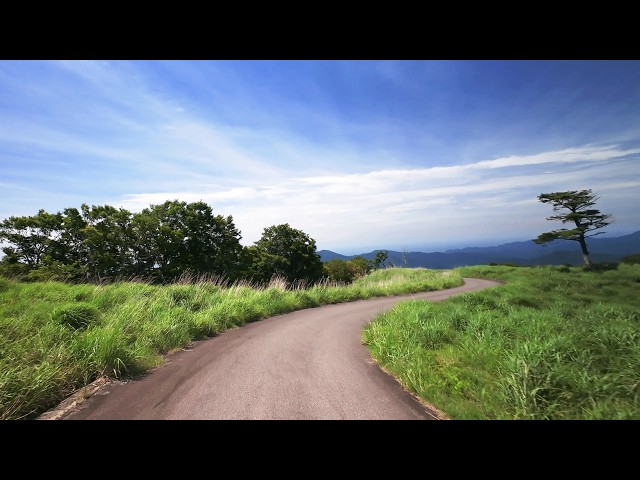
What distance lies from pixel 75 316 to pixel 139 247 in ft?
72.0

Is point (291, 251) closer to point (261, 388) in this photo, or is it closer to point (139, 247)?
point (139, 247)

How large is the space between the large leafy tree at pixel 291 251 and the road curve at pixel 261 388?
86.7 feet

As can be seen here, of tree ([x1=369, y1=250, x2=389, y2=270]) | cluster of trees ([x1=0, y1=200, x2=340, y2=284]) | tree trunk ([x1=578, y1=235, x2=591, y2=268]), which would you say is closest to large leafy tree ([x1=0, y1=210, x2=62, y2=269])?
cluster of trees ([x1=0, y1=200, x2=340, y2=284])

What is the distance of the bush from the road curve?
1.91 meters

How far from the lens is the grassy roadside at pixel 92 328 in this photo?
3.41m

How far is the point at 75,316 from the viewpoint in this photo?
17.5 feet

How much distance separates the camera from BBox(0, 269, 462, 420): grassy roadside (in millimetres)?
3412

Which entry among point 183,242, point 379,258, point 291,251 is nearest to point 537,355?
point 183,242

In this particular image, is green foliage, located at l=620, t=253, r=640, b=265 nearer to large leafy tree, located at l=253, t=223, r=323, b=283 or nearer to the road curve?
the road curve

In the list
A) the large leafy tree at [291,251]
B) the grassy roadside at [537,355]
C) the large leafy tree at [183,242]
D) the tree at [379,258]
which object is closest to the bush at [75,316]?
the grassy roadside at [537,355]
